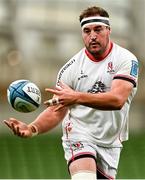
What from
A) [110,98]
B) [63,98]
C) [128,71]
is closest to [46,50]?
A: [128,71]

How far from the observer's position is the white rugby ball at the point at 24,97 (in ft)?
28.7

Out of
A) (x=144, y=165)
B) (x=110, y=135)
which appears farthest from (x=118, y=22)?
(x=110, y=135)

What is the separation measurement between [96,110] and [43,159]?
8.08m

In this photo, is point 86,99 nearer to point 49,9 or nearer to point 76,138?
point 76,138

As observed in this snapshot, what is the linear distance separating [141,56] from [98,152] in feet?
48.4

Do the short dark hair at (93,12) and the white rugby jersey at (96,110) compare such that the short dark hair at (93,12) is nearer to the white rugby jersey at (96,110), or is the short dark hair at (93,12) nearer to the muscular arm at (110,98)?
the white rugby jersey at (96,110)

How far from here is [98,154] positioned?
8.89 meters

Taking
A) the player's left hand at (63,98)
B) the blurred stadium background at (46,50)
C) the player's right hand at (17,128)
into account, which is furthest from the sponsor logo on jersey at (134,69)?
the blurred stadium background at (46,50)

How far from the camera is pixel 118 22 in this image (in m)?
27.1

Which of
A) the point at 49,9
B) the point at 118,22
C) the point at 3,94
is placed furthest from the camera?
the point at 49,9

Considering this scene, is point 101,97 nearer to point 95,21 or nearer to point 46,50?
point 95,21

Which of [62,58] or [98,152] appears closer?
[98,152]

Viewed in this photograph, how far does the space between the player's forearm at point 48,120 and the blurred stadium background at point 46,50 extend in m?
7.09

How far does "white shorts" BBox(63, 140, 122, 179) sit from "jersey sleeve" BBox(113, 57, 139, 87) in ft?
2.34
